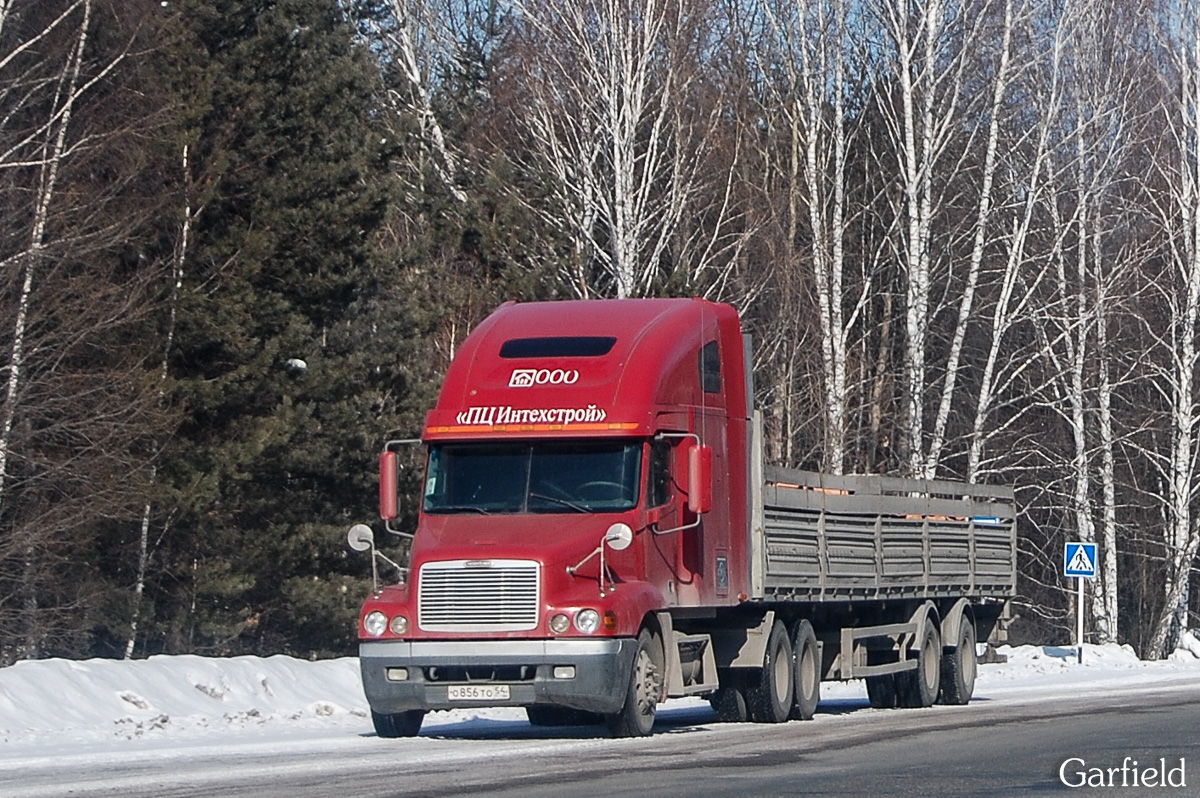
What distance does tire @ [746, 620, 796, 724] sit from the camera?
59.9 feet

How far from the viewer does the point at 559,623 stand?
15.2 metres

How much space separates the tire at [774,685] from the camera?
18.3m

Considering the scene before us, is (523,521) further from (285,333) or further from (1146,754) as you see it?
(285,333)

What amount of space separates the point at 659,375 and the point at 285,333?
47.6 ft

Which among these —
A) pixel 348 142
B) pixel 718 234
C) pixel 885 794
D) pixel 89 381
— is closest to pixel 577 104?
pixel 718 234

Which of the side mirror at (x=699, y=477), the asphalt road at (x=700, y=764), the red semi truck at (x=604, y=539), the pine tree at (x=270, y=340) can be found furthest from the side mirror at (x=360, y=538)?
the pine tree at (x=270, y=340)

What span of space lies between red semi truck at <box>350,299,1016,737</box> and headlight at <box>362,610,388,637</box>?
2 cm

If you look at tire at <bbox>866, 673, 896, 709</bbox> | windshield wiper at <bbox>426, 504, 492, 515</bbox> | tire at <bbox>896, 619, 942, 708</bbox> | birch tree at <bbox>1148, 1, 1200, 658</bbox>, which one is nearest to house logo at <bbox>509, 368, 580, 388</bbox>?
windshield wiper at <bbox>426, 504, 492, 515</bbox>

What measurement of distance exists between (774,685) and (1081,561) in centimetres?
1678

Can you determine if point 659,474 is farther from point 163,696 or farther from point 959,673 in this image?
point 959,673

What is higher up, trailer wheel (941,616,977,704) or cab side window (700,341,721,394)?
cab side window (700,341,721,394)

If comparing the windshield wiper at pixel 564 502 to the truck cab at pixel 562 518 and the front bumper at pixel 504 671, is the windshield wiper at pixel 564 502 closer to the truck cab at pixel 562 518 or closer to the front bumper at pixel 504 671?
the truck cab at pixel 562 518

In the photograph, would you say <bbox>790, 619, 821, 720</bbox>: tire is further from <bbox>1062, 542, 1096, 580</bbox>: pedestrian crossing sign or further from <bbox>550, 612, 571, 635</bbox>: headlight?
<bbox>1062, 542, 1096, 580</bbox>: pedestrian crossing sign

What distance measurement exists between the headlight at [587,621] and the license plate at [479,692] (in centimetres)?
77
